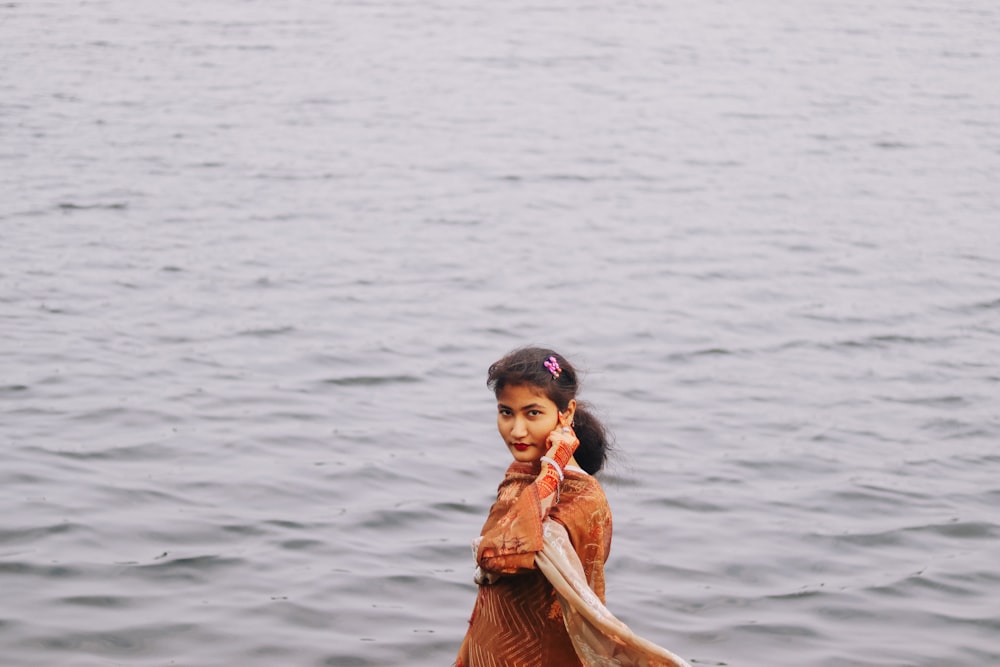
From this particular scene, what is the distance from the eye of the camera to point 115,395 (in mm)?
8422

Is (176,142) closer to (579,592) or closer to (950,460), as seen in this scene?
(950,460)

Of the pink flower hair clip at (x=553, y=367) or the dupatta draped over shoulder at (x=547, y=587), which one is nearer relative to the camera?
the dupatta draped over shoulder at (x=547, y=587)

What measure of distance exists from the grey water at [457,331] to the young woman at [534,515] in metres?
2.18

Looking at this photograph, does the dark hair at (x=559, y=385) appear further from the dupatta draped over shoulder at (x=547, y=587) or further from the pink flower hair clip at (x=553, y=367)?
the dupatta draped over shoulder at (x=547, y=587)

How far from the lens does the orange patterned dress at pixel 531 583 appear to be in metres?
3.40

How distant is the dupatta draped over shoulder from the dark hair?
141mm

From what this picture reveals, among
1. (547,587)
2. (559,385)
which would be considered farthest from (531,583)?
(559,385)

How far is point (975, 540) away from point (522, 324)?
414 cm

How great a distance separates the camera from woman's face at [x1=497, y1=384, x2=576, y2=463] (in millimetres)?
3520

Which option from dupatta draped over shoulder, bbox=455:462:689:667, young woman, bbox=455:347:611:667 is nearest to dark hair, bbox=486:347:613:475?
young woman, bbox=455:347:611:667

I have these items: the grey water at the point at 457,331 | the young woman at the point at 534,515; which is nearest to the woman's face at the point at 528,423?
the young woman at the point at 534,515

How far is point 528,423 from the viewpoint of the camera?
3.53 meters

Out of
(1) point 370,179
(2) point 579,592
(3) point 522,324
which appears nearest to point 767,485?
(3) point 522,324

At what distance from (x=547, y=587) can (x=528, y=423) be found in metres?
0.40
